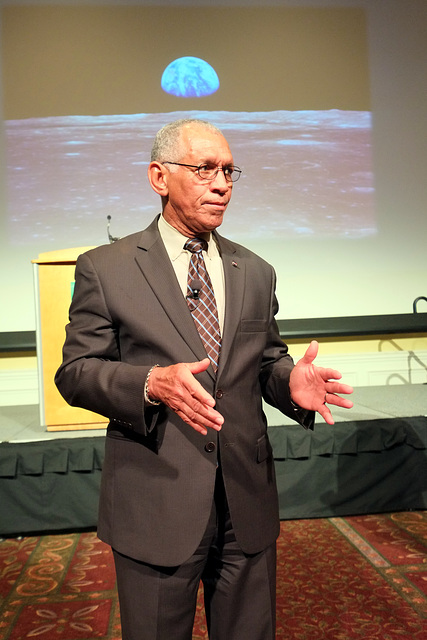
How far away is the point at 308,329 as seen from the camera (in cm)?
478

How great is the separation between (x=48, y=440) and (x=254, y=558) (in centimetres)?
193

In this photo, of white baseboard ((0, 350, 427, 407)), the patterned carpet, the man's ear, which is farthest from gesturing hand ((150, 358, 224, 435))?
white baseboard ((0, 350, 427, 407))

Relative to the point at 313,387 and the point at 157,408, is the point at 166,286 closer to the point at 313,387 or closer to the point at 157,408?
the point at 157,408

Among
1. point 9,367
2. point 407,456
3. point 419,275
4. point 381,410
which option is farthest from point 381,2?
point 9,367

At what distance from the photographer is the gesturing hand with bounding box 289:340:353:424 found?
1274 mm

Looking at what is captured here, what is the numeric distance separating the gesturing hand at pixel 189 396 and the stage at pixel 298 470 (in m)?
2.05

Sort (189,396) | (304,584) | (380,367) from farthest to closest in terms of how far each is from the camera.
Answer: (380,367), (304,584), (189,396)

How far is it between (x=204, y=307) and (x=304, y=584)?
1.68 m

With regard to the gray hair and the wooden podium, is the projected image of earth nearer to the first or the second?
the wooden podium

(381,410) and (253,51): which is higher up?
(253,51)

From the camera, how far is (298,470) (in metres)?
3.19

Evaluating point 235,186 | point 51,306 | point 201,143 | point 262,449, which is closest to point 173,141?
point 201,143

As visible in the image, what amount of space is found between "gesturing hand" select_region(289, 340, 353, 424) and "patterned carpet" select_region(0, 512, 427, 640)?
125cm

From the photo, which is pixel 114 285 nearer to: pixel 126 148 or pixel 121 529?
pixel 121 529
